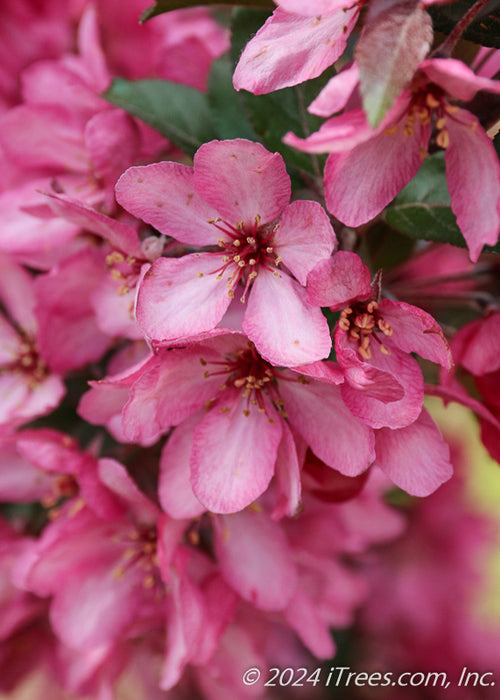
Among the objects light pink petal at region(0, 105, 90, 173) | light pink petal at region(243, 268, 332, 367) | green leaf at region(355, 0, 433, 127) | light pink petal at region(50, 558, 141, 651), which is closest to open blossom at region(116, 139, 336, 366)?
light pink petal at region(243, 268, 332, 367)

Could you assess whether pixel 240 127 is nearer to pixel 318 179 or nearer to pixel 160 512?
pixel 318 179

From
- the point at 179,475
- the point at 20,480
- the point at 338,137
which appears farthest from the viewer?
the point at 20,480

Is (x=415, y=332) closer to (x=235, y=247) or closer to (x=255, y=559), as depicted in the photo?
(x=235, y=247)

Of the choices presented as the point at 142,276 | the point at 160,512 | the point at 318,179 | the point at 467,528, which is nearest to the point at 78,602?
the point at 160,512

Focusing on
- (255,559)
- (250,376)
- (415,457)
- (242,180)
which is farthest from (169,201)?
(255,559)

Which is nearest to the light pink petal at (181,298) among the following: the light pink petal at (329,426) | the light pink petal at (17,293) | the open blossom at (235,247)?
the open blossom at (235,247)

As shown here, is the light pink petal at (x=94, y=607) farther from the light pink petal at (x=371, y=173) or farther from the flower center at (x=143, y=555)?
the light pink petal at (x=371, y=173)
